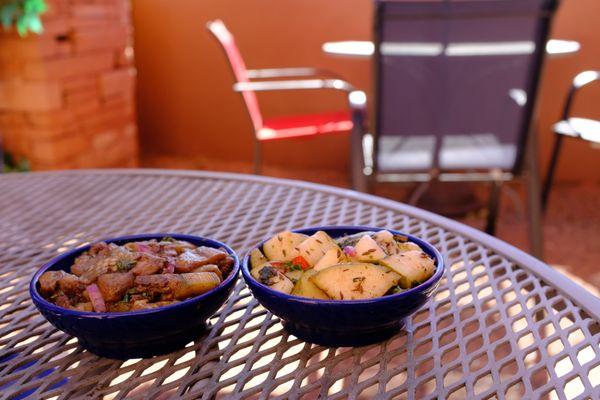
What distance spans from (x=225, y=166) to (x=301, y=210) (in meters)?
3.09

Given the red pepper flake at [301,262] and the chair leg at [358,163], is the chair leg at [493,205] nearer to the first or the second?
the chair leg at [358,163]

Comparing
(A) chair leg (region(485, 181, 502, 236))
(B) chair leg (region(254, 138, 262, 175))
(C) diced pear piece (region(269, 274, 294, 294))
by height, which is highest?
(C) diced pear piece (region(269, 274, 294, 294))

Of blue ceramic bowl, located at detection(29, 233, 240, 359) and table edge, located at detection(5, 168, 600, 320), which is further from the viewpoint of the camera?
table edge, located at detection(5, 168, 600, 320)

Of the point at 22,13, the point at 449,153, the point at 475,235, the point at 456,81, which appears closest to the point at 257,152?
the point at 449,153

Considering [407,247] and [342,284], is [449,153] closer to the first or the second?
[407,247]

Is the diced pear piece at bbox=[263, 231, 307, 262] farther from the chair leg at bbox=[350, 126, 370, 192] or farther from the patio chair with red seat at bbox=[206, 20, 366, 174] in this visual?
the patio chair with red seat at bbox=[206, 20, 366, 174]

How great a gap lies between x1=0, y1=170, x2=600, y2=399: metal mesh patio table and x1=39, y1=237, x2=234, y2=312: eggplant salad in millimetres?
67

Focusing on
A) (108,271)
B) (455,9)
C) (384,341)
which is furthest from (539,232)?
(108,271)

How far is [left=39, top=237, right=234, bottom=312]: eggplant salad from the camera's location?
1.99ft

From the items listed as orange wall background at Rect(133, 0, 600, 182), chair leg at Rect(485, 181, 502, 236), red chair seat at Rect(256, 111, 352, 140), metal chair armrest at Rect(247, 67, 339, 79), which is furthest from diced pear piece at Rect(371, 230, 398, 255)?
orange wall background at Rect(133, 0, 600, 182)

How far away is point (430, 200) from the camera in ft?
10.6

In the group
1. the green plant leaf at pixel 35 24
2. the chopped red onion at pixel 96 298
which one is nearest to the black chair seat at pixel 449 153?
the green plant leaf at pixel 35 24

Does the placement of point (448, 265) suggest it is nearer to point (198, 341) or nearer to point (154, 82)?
point (198, 341)

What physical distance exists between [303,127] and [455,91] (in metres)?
0.88
